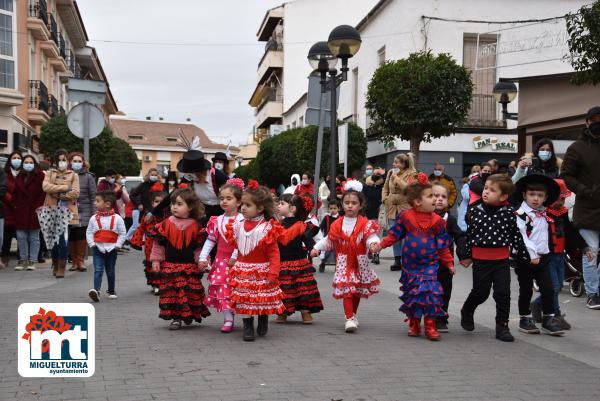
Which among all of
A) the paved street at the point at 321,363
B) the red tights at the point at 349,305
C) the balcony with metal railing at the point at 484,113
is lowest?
the paved street at the point at 321,363

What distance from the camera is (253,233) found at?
6.89 m

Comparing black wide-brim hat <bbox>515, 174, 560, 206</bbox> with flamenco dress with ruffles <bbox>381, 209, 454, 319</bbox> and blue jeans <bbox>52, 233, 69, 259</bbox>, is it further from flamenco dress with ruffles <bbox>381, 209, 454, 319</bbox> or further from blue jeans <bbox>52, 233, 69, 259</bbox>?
blue jeans <bbox>52, 233, 69, 259</bbox>

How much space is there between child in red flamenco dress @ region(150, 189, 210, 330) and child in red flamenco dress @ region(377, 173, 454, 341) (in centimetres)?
181

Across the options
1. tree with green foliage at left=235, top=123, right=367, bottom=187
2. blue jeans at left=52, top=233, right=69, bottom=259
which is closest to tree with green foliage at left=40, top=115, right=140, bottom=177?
tree with green foliage at left=235, top=123, right=367, bottom=187

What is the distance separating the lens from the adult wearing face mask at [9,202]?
1263 cm

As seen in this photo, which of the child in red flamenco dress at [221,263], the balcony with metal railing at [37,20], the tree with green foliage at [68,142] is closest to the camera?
the child in red flamenco dress at [221,263]

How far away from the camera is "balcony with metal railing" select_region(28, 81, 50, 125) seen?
1396 inches

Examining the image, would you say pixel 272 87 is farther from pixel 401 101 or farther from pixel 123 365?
pixel 123 365

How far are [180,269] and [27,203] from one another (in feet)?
19.9

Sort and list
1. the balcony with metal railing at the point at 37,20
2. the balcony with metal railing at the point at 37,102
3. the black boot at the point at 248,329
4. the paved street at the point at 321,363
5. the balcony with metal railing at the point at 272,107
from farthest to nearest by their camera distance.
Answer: the balcony with metal railing at the point at 272,107 → the balcony with metal railing at the point at 37,102 → the balcony with metal railing at the point at 37,20 → the black boot at the point at 248,329 → the paved street at the point at 321,363

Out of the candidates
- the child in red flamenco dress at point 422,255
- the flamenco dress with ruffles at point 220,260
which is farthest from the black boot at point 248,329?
the child in red flamenco dress at point 422,255

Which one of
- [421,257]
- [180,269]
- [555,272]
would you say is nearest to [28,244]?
[180,269]

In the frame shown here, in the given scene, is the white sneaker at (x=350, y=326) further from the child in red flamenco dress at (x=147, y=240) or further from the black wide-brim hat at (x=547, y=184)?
the child in red flamenco dress at (x=147, y=240)
